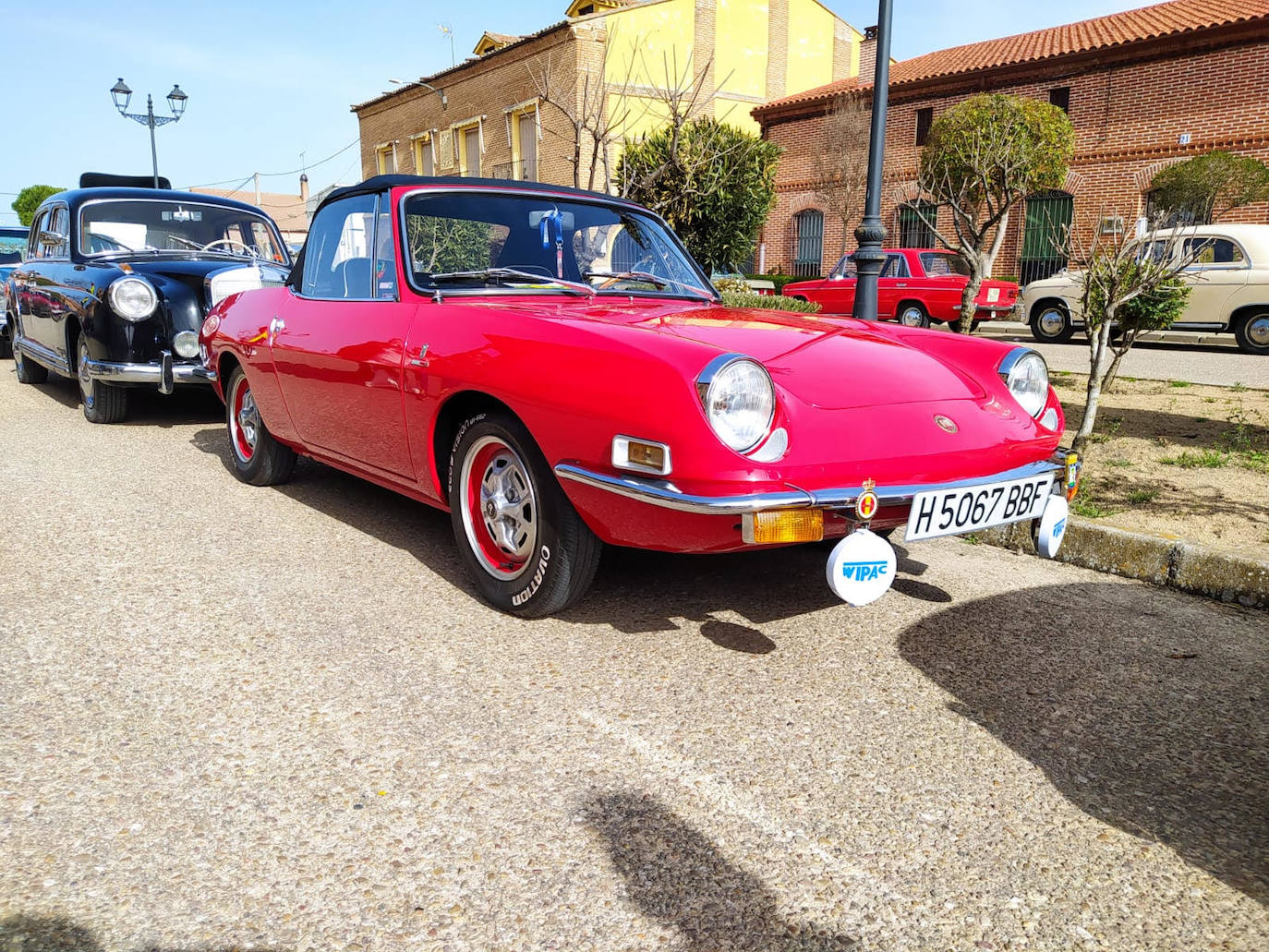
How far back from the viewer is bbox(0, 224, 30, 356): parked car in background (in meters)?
12.0

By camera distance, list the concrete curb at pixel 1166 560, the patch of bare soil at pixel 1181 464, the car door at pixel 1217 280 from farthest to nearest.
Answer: the car door at pixel 1217 280 < the patch of bare soil at pixel 1181 464 < the concrete curb at pixel 1166 560

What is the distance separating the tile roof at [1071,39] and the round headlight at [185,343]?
68.4ft

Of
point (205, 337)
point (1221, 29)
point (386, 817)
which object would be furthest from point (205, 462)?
point (1221, 29)

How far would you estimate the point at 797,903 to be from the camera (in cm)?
186

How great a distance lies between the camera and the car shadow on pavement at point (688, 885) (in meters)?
1.76

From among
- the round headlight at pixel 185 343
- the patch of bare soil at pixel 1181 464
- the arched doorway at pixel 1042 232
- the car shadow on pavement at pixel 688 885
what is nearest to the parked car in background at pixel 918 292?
the arched doorway at pixel 1042 232

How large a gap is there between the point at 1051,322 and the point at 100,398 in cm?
1385

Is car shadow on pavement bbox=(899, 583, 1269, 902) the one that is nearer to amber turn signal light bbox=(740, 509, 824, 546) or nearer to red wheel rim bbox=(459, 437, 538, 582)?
amber turn signal light bbox=(740, 509, 824, 546)

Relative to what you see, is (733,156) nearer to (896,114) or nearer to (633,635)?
(896,114)

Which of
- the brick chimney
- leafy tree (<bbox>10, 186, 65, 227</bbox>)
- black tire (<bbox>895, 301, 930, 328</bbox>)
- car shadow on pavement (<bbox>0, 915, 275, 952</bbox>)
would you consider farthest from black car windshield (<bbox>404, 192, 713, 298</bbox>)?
leafy tree (<bbox>10, 186, 65, 227</bbox>)

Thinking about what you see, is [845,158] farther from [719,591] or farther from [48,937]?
[48,937]

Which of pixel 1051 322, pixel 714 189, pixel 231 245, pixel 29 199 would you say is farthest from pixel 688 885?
pixel 29 199

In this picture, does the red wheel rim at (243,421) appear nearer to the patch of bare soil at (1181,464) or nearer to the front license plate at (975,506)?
the front license plate at (975,506)

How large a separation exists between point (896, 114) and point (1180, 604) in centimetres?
2500
